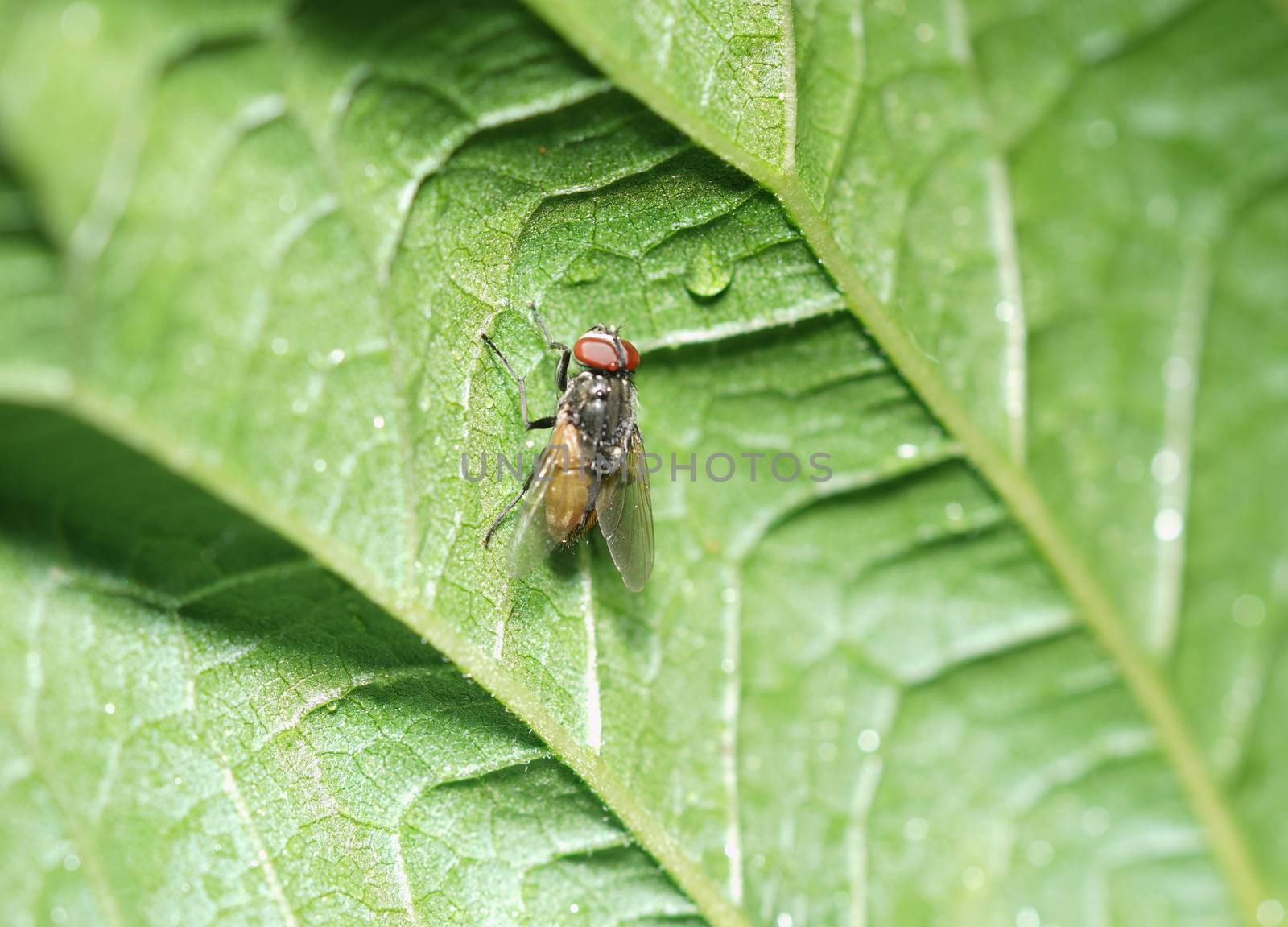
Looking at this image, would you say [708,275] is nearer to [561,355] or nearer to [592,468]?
[561,355]

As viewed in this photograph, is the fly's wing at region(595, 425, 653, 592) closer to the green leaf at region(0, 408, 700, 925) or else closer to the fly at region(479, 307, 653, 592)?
the fly at region(479, 307, 653, 592)

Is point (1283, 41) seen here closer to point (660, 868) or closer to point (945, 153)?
point (945, 153)

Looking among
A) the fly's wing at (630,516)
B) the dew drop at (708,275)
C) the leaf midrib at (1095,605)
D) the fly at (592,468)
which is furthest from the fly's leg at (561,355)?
the leaf midrib at (1095,605)

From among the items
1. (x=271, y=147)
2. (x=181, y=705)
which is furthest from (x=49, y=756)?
(x=271, y=147)

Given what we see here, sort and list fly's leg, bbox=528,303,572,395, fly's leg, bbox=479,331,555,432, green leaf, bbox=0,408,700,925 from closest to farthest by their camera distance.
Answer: green leaf, bbox=0,408,700,925
fly's leg, bbox=479,331,555,432
fly's leg, bbox=528,303,572,395

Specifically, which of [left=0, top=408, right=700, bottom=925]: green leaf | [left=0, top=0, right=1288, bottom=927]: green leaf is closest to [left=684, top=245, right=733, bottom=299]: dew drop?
[left=0, top=0, right=1288, bottom=927]: green leaf

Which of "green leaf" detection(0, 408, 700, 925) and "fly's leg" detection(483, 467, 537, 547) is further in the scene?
"fly's leg" detection(483, 467, 537, 547)

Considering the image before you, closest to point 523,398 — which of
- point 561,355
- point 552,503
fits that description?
point 561,355
